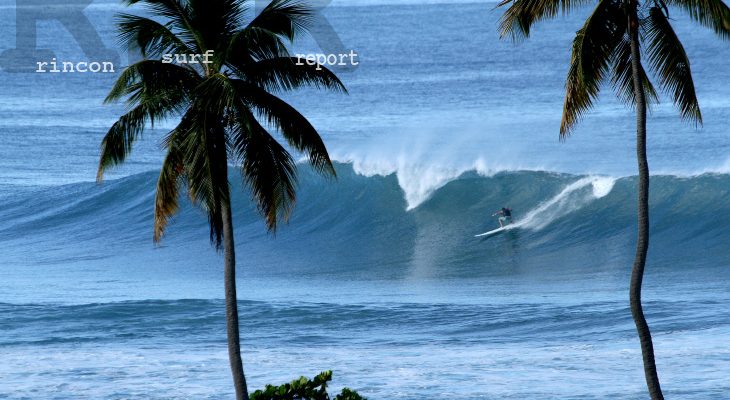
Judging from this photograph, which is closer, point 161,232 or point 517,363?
point 161,232

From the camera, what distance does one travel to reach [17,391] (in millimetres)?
20062

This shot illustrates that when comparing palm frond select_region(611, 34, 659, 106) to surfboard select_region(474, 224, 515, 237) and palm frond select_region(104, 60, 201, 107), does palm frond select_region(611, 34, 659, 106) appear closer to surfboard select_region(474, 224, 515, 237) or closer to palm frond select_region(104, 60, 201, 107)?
palm frond select_region(104, 60, 201, 107)

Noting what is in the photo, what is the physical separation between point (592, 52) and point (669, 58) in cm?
83

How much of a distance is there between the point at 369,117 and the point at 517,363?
4237 cm

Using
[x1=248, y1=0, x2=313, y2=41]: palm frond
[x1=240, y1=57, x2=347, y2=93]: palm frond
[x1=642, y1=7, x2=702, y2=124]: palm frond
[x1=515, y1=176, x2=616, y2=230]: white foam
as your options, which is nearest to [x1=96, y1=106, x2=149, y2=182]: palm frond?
[x1=240, y1=57, x2=347, y2=93]: palm frond

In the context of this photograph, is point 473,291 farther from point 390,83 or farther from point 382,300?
point 390,83

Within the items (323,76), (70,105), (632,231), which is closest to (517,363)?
(323,76)

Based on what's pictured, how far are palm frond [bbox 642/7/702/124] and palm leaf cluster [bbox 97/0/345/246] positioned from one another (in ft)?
10.7

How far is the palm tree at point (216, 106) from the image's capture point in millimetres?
13273

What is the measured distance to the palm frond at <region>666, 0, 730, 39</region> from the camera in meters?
13.0

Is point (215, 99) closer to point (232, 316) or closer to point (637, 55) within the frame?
point (232, 316)

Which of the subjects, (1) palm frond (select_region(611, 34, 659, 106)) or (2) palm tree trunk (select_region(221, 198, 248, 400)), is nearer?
(2) palm tree trunk (select_region(221, 198, 248, 400))

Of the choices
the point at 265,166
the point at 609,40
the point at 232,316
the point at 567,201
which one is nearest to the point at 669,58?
the point at 609,40

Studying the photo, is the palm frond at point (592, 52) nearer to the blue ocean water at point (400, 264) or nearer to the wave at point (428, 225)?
the blue ocean water at point (400, 264)
